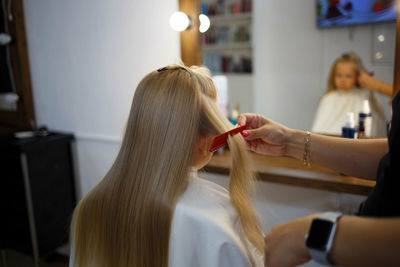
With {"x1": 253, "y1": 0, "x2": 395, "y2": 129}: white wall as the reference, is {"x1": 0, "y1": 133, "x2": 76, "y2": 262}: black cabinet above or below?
below

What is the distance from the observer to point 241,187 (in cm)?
103

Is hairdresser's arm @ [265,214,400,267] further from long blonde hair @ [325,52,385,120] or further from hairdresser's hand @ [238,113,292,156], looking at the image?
long blonde hair @ [325,52,385,120]

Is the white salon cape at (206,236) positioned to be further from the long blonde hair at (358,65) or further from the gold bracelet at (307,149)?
the long blonde hair at (358,65)

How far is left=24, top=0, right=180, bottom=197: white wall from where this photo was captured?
6.20 feet

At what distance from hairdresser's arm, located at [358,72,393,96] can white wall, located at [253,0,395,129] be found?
26 mm

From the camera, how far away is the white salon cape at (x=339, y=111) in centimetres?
154

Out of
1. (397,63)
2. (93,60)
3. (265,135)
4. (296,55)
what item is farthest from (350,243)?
(93,60)

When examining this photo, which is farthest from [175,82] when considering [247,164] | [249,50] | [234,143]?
[249,50]

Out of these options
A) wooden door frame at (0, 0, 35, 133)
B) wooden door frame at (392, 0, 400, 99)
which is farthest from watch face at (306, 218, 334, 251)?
wooden door frame at (0, 0, 35, 133)

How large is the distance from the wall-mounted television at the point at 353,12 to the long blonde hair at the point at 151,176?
89 centimetres

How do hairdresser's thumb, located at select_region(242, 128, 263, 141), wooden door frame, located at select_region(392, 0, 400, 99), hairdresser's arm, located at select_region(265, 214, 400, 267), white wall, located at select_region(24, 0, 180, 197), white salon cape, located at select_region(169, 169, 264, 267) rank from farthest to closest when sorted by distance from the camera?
white wall, located at select_region(24, 0, 180, 197), wooden door frame, located at select_region(392, 0, 400, 99), hairdresser's thumb, located at select_region(242, 128, 263, 141), white salon cape, located at select_region(169, 169, 264, 267), hairdresser's arm, located at select_region(265, 214, 400, 267)

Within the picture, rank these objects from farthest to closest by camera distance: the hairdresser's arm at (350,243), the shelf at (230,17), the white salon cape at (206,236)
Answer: the shelf at (230,17), the white salon cape at (206,236), the hairdresser's arm at (350,243)

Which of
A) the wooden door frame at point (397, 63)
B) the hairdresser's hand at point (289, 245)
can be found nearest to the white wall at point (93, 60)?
the wooden door frame at point (397, 63)

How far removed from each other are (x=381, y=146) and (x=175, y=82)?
0.68 m
